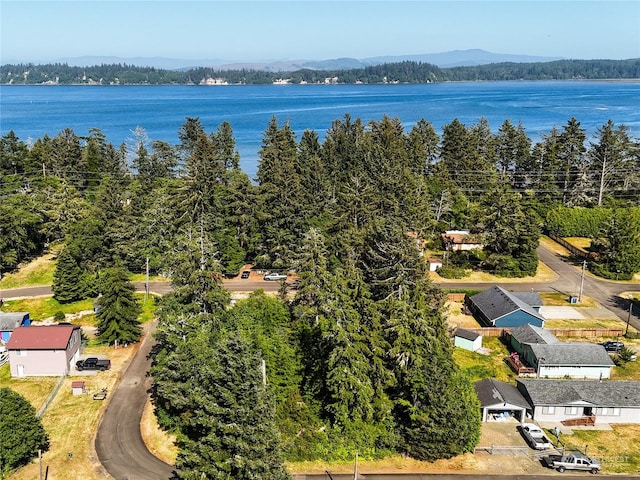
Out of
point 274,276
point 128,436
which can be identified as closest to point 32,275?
point 274,276

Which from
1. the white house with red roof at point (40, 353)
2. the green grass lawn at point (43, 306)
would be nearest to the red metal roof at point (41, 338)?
the white house with red roof at point (40, 353)

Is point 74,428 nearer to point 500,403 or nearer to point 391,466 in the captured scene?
point 391,466

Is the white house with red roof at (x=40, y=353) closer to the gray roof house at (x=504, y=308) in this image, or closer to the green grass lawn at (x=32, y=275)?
the green grass lawn at (x=32, y=275)

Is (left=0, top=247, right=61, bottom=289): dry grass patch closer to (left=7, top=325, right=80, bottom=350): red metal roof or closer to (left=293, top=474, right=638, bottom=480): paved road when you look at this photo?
(left=7, top=325, right=80, bottom=350): red metal roof

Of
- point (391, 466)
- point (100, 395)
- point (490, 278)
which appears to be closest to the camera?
point (391, 466)

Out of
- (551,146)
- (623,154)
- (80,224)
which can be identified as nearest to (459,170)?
(551,146)
